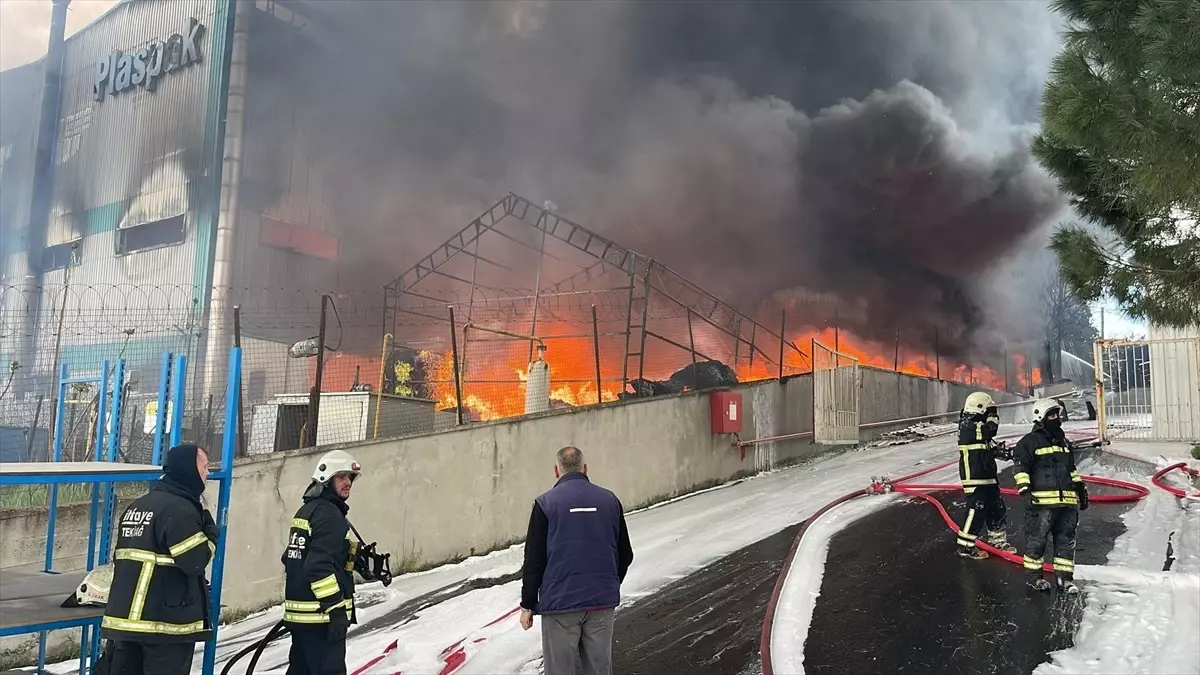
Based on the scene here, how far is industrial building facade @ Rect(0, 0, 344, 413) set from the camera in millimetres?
20250

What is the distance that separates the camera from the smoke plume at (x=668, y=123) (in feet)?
76.3

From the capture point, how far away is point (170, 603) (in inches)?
132

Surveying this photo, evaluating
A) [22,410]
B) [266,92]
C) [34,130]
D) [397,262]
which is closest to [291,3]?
[266,92]

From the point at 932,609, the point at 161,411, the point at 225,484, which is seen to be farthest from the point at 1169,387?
the point at 161,411

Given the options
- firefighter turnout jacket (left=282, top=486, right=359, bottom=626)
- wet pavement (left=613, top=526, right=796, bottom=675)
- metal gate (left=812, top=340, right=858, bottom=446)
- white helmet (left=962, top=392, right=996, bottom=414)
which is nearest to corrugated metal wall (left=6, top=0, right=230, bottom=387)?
metal gate (left=812, top=340, right=858, bottom=446)

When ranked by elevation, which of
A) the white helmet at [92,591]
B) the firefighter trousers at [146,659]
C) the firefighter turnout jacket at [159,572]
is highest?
the firefighter turnout jacket at [159,572]

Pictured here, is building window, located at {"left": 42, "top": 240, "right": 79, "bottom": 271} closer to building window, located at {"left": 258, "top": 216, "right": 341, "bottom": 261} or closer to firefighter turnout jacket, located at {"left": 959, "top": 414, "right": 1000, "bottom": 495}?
building window, located at {"left": 258, "top": 216, "right": 341, "bottom": 261}

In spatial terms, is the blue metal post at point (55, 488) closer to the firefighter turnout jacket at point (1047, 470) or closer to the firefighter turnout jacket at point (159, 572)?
the firefighter turnout jacket at point (159, 572)

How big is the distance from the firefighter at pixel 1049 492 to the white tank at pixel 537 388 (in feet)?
19.3

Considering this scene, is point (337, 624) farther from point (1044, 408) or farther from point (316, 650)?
point (1044, 408)

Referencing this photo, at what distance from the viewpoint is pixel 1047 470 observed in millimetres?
5672

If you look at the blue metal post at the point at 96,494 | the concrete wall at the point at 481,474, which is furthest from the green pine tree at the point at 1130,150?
the blue metal post at the point at 96,494

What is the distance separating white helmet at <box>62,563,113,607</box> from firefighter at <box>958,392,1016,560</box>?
6592 mm

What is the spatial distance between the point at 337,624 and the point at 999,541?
602 cm
